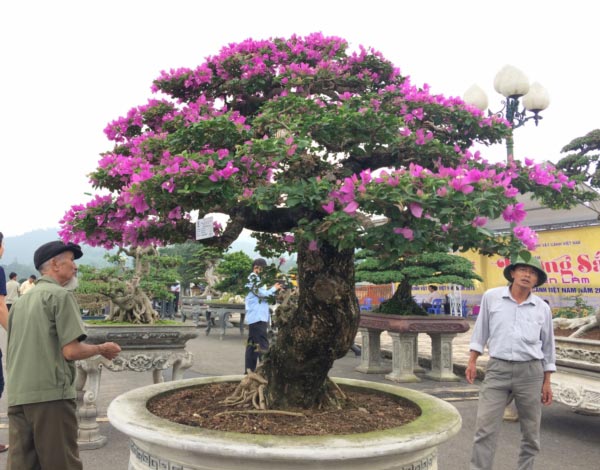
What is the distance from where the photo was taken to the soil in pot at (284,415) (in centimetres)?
269

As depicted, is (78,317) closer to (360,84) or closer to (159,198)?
(159,198)

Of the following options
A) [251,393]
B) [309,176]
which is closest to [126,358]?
[251,393]

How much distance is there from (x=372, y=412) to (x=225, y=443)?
1.17 m

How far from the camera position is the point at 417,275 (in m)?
8.08

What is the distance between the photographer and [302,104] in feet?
9.29

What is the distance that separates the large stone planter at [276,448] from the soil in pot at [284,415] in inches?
9.8

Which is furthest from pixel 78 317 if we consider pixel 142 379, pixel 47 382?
pixel 142 379

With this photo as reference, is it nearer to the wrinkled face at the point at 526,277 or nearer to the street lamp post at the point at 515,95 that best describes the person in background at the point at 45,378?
the wrinkled face at the point at 526,277

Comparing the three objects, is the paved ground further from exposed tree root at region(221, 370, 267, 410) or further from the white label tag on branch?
the white label tag on branch

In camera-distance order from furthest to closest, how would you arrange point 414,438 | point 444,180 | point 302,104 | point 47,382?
point 302,104, point 47,382, point 414,438, point 444,180

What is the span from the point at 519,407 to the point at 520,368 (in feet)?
0.90

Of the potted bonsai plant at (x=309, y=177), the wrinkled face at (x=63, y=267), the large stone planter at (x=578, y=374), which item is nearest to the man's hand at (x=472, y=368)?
the potted bonsai plant at (x=309, y=177)

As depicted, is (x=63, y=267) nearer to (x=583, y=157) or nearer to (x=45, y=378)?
(x=45, y=378)

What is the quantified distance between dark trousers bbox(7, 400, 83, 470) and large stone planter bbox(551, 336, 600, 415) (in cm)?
421
